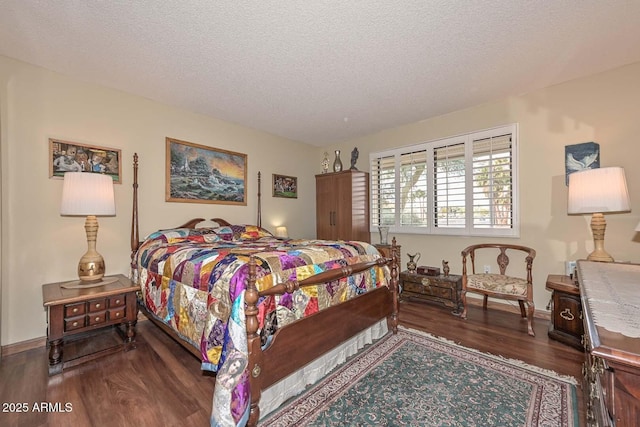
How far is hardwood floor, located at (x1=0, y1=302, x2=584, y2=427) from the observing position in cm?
160

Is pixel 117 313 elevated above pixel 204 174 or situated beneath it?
situated beneath

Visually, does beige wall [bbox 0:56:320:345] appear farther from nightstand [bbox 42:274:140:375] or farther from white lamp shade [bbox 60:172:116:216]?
white lamp shade [bbox 60:172:116:216]

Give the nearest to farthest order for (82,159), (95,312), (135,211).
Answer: (95,312) < (82,159) < (135,211)

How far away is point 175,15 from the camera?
1946mm

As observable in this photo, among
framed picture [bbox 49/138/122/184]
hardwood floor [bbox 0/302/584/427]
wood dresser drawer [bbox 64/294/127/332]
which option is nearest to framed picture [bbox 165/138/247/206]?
framed picture [bbox 49/138/122/184]

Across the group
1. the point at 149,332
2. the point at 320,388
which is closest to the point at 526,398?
the point at 320,388

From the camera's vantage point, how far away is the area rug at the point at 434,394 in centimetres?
157

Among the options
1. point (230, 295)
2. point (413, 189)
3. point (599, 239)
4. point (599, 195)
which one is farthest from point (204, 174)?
point (599, 239)

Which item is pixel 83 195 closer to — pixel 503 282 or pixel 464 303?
pixel 464 303

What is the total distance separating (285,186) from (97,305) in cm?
317

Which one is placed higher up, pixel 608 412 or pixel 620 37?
pixel 620 37

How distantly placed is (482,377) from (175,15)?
11.4ft

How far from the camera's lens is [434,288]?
3.44m

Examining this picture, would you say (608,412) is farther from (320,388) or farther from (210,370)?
(210,370)
